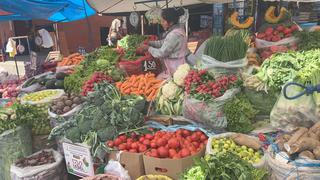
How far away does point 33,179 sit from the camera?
3.25m

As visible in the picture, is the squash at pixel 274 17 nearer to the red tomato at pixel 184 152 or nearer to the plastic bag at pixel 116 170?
the red tomato at pixel 184 152

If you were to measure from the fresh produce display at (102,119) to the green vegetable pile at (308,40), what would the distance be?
2.20m

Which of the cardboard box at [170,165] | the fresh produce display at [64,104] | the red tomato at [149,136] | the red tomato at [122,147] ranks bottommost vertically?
the cardboard box at [170,165]

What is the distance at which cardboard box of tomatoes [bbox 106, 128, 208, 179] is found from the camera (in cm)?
276

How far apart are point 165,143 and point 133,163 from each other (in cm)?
35

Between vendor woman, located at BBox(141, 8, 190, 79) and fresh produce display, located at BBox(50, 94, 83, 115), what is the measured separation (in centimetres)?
133

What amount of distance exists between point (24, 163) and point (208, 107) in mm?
2013

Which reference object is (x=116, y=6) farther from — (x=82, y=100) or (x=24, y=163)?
(x=24, y=163)

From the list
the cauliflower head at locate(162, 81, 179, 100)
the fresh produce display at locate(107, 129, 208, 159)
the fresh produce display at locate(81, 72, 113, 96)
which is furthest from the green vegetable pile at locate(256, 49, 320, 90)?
the fresh produce display at locate(81, 72, 113, 96)

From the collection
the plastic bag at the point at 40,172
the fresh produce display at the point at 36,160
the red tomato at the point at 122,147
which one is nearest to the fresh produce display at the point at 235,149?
the red tomato at the point at 122,147

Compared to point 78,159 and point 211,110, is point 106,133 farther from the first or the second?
point 211,110

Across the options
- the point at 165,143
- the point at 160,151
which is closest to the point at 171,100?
the point at 165,143

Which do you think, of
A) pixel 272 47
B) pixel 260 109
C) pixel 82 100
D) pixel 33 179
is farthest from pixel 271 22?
pixel 33 179

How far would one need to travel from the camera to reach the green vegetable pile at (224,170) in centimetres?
211
